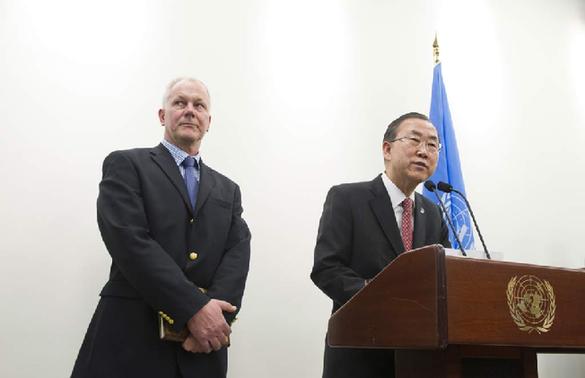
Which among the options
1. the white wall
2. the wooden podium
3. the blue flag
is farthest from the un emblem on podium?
the white wall

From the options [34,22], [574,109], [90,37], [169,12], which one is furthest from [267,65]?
[574,109]

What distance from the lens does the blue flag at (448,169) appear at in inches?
129

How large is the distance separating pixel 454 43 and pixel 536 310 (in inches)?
131

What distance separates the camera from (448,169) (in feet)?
11.7

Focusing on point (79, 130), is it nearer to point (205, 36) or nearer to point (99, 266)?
point (99, 266)

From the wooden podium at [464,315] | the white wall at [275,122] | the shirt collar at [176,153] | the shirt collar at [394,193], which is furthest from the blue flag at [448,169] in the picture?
the wooden podium at [464,315]

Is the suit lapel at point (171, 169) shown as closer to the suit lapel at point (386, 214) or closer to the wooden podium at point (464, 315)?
the suit lapel at point (386, 214)

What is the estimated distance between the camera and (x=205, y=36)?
3465 millimetres

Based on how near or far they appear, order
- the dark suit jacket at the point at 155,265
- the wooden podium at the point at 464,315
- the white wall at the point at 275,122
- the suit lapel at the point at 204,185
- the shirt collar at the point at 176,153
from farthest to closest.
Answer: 1. the white wall at the point at 275,122
2. the shirt collar at the point at 176,153
3. the suit lapel at the point at 204,185
4. the dark suit jacket at the point at 155,265
5. the wooden podium at the point at 464,315

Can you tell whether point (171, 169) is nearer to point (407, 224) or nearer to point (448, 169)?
point (407, 224)

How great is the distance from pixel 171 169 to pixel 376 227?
0.76 metres

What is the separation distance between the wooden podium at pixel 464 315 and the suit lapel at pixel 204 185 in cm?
78

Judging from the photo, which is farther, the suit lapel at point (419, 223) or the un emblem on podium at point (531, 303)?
the suit lapel at point (419, 223)

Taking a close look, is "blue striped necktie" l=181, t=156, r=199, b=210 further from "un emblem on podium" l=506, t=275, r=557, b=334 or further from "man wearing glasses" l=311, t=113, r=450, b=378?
"un emblem on podium" l=506, t=275, r=557, b=334
